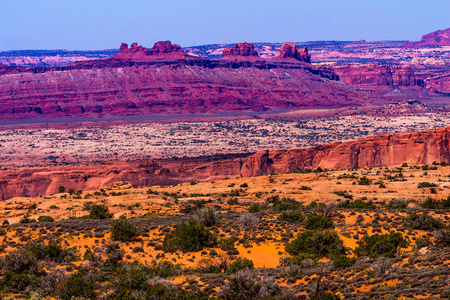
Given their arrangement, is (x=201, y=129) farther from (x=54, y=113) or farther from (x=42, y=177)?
(x=42, y=177)

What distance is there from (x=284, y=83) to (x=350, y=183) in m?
159

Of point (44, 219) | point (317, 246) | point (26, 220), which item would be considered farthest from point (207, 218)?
point (26, 220)

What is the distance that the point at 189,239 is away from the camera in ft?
72.2

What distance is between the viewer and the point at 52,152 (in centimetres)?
10631

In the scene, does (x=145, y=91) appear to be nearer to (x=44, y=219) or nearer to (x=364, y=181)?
(x=364, y=181)

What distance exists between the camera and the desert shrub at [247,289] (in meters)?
15.1

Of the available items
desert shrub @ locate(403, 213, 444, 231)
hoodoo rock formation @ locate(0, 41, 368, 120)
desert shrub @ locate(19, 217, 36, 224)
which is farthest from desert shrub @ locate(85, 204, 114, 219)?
hoodoo rock formation @ locate(0, 41, 368, 120)

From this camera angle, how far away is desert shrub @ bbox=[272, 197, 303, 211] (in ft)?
106

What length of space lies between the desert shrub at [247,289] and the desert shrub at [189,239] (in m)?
6.61

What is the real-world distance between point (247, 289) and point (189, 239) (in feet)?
23.3

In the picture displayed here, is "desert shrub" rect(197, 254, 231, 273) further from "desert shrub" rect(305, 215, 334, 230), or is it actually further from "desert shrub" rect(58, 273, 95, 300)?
"desert shrub" rect(305, 215, 334, 230)

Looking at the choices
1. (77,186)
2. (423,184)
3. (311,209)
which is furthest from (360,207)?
(77,186)

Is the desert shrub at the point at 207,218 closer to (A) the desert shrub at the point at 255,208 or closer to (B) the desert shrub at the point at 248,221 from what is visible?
(B) the desert shrub at the point at 248,221

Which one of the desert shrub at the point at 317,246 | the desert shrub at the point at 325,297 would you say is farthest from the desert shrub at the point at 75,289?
the desert shrub at the point at 317,246
